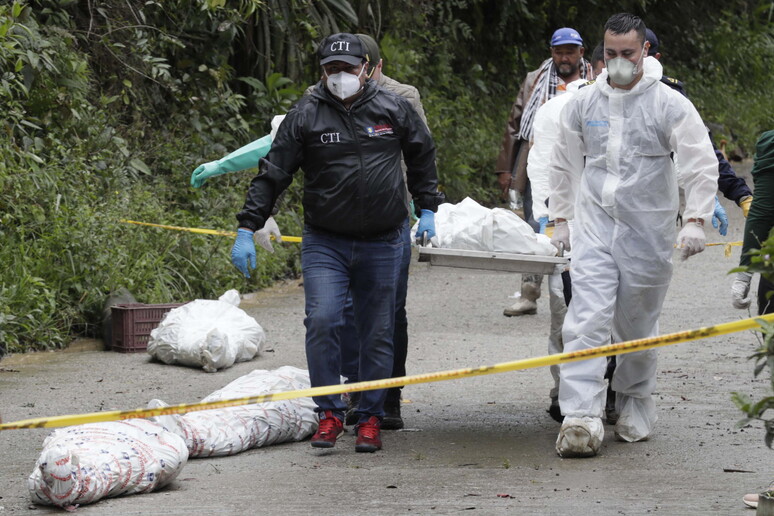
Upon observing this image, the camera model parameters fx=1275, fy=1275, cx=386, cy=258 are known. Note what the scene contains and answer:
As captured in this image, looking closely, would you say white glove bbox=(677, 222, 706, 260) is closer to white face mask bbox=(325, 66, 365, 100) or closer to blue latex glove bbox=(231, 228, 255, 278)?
white face mask bbox=(325, 66, 365, 100)

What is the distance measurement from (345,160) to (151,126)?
25.2 ft

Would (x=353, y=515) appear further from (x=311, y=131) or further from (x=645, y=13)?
(x=645, y=13)

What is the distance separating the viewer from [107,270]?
32.2 ft

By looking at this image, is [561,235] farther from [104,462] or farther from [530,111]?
[530,111]

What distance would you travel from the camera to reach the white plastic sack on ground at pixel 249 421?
6.06 metres

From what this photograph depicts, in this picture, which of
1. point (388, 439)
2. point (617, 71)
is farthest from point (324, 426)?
point (617, 71)

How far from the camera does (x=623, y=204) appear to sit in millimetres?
6078

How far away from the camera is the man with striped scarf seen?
912 centimetres

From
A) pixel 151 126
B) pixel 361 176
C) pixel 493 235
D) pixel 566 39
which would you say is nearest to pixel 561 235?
pixel 493 235

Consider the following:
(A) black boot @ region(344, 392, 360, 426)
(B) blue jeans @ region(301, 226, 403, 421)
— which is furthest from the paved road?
(B) blue jeans @ region(301, 226, 403, 421)

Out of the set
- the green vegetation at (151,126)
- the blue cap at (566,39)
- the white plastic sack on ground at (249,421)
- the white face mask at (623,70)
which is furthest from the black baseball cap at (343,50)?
the green vegetation at (151,126)

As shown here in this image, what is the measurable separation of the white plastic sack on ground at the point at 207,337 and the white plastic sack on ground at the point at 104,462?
2962 mm

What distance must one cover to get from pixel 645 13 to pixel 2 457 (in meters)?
22.0

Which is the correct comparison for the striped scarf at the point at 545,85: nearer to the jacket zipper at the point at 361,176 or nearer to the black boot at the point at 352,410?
the black boot at the point at 352,410
